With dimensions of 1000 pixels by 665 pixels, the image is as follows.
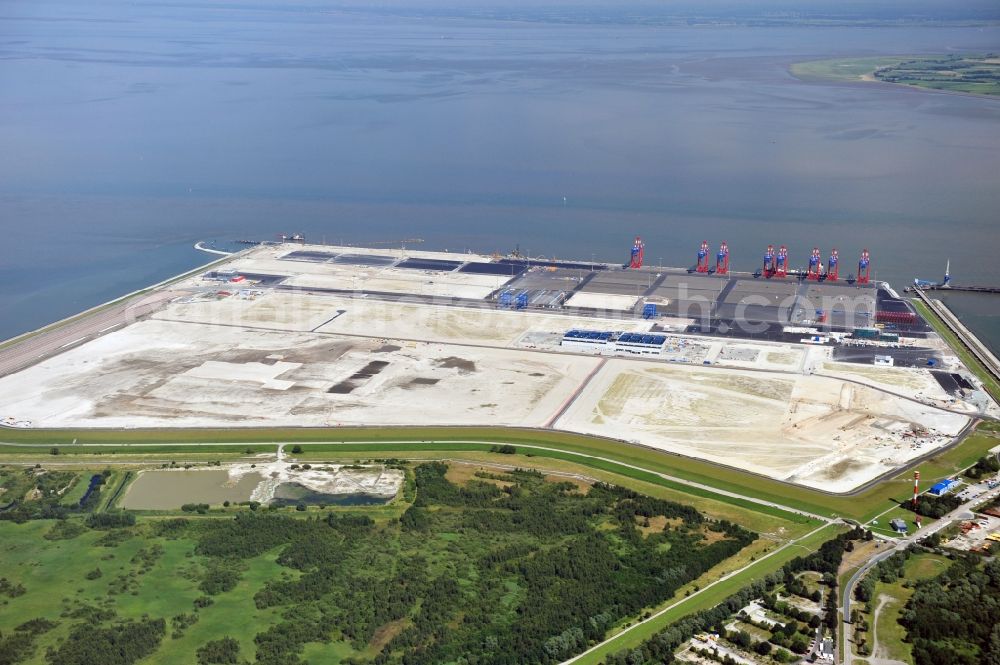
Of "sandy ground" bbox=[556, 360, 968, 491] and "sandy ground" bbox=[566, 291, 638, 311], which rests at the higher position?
"sandy ground" bbox=[566, 291, 638, 311]

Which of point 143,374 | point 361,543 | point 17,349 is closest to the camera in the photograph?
point 361,543

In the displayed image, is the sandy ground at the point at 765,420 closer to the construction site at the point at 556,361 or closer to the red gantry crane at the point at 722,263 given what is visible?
the construction site at the point at 556,361

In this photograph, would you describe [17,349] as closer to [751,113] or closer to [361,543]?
[361,543]

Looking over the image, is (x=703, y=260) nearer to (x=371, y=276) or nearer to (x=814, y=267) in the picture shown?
(x=814, y=267)

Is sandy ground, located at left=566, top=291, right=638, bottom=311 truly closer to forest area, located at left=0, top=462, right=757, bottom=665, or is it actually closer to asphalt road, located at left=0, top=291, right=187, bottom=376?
forest area, located at left=0, top=462, right=757, bottom=665

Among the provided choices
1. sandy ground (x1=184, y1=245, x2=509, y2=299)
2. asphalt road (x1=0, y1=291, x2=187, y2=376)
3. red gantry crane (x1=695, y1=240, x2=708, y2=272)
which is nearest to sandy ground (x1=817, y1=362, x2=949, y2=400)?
red gantry crane (x1=695, y1=240, x2=708, y2=272)

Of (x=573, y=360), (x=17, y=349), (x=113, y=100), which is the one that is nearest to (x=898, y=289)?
(x=573, y=360)
